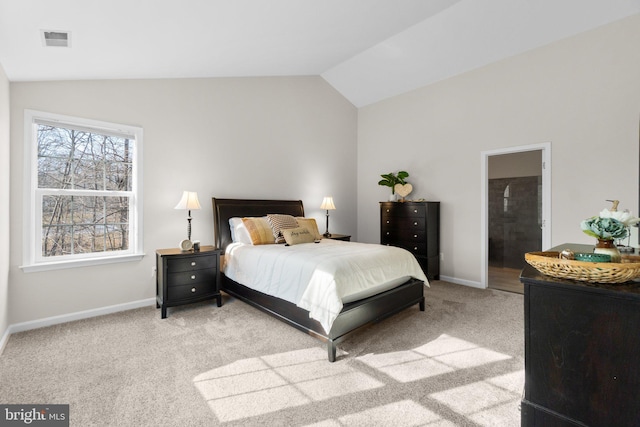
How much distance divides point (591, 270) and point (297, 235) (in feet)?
9.70

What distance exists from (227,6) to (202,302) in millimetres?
3153

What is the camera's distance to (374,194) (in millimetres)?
5812

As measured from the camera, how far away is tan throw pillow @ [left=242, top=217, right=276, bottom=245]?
3.79 meters

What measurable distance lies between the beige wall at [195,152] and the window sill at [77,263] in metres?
0.06

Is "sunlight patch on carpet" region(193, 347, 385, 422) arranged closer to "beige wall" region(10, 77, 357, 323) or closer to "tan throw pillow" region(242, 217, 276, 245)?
"tan throw pillow" region(242, 217, 276, 245)

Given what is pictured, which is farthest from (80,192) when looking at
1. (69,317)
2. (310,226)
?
(310,226)

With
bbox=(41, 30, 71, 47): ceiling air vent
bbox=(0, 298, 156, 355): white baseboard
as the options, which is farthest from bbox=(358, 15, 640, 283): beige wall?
bbox=(41, 30, 71, 47): ceiling air vent

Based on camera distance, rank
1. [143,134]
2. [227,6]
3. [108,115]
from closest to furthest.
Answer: [227,6]
[108,115]
[143,134]

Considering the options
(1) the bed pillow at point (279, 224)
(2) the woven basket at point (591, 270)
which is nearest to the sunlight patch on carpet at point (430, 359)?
(2) the woven basket at point (591, 270)

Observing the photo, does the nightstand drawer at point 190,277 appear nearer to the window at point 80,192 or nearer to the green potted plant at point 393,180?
the window at point 80,192

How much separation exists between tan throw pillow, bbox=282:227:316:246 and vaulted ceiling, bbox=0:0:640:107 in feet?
7.09

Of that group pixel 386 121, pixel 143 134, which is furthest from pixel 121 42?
pixel 386 121

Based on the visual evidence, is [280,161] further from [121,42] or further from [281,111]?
[121,42]

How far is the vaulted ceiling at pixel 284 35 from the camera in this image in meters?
2.14
